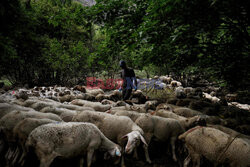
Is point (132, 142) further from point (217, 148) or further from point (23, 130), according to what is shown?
point (23, 130)

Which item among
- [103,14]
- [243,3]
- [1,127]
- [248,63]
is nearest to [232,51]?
[248,63]

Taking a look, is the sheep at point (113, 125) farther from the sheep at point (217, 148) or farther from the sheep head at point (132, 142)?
the sheep at point (217, 148)

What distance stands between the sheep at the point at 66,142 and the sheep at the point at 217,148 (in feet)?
5.12

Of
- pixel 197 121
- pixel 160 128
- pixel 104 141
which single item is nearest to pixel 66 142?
pixel 104 141

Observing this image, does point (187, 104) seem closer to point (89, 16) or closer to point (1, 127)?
point (89, 16)

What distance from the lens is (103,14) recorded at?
17.7 feet

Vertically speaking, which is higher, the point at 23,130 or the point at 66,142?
the point at 23,130

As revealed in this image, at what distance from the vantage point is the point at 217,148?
113 inches

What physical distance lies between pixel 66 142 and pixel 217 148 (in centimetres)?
275

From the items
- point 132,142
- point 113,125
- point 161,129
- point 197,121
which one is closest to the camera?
point 132,142

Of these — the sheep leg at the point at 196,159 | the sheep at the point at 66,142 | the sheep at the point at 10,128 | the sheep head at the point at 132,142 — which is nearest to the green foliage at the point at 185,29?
the sheep head at the point at 132,142

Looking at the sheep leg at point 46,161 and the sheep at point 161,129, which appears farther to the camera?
the sheep at point 161,129

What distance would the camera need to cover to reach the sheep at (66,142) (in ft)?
7.77

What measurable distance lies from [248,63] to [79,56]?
46.2 ft
